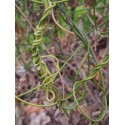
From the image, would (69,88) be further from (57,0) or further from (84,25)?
(57,0)

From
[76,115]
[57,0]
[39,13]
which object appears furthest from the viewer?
[76,115]
